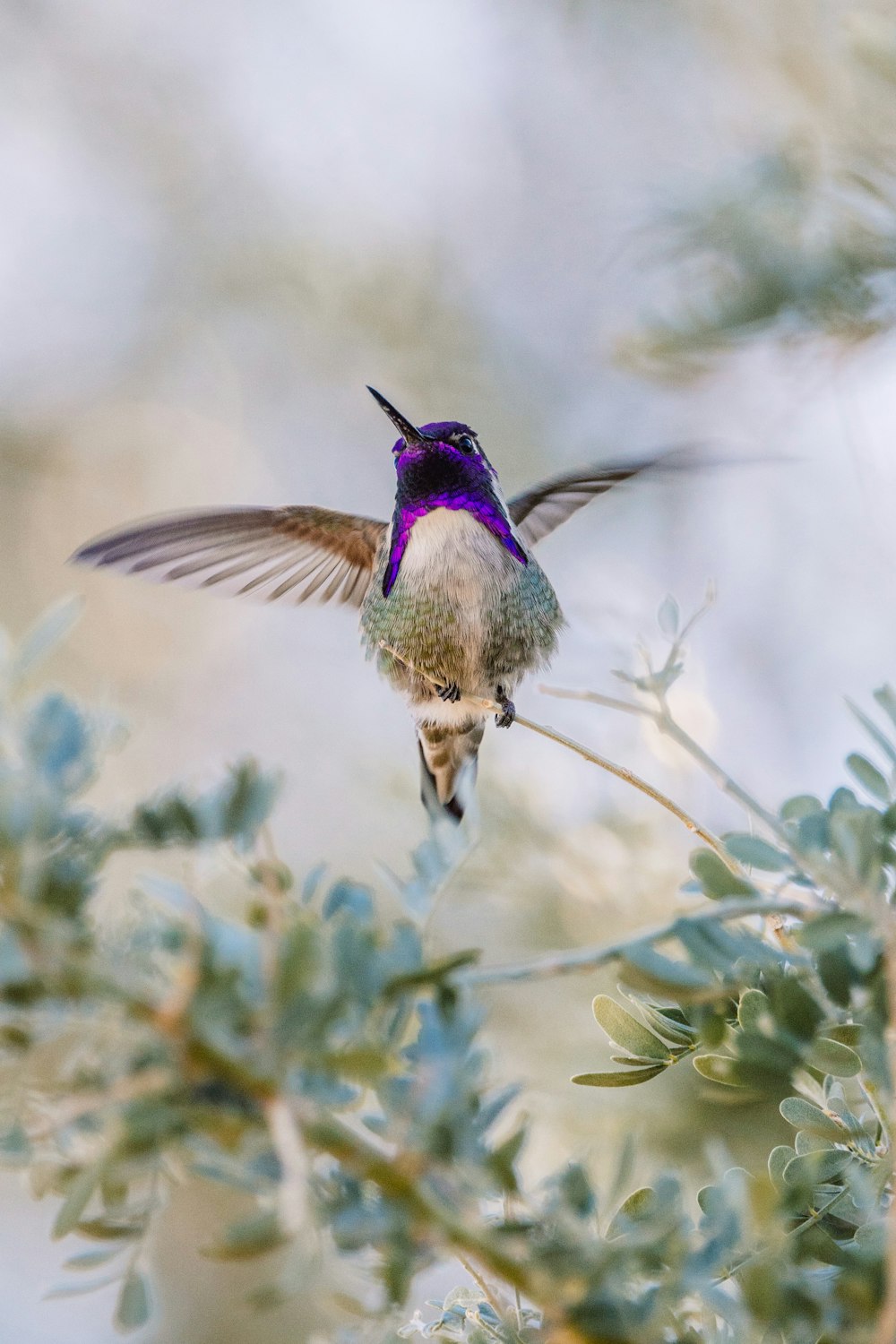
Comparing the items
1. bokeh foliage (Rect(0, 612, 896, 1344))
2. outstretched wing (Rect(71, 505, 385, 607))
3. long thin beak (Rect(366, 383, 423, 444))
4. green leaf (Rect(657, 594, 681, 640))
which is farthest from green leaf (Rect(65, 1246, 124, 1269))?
outstretched wing (Rect(71, 505, 385, 607))

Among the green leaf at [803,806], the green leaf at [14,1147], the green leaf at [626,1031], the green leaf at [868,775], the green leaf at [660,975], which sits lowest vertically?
the green leaf at [14,1147]

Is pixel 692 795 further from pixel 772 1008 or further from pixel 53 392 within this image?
pixel 53 392

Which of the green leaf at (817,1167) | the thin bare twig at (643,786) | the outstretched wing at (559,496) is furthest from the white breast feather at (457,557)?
the green leaf at (817,1167)

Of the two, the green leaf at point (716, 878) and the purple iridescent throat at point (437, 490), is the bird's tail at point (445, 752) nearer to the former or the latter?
the purple iridescent throat at point (437, 490)

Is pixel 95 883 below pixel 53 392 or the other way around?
below

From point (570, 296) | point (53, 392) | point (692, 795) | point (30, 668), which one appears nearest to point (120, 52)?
point (53, 392)
